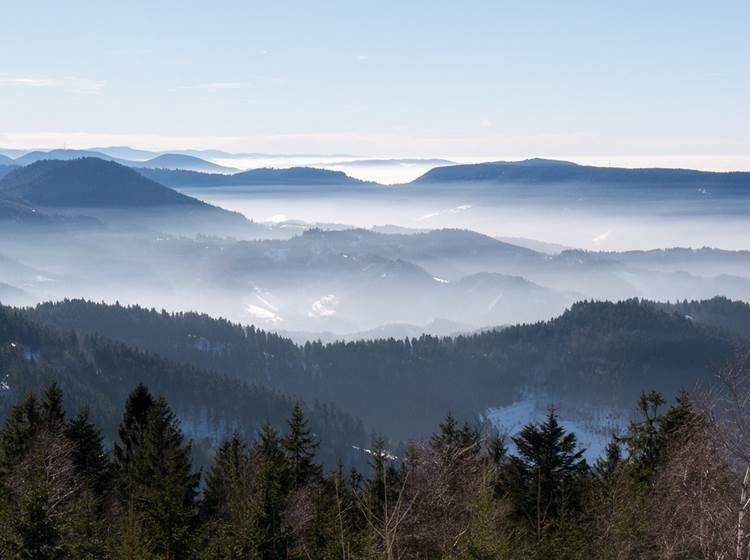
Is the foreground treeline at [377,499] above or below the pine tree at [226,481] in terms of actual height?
above

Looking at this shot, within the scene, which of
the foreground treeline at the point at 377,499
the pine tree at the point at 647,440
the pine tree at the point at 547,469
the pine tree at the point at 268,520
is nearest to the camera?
the foreground treeline at the point at 377,499

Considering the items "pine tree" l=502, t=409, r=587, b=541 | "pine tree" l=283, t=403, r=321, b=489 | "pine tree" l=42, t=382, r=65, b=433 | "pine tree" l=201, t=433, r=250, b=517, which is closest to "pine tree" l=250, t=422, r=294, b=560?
"pine tree" l=201, t=433, r=250, b=517

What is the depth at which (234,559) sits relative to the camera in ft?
89.6

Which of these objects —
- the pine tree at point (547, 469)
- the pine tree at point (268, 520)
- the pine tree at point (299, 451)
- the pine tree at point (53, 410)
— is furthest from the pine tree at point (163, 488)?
the pine tree at point (547, 469)

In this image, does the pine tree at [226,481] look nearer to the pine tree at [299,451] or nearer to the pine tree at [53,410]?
the pine tree at [299,451]

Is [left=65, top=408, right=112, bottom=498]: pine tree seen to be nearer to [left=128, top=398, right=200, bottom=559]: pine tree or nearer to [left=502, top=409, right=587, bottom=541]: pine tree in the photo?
[left=128, top=398, right=200, bottom=559]: pine tree

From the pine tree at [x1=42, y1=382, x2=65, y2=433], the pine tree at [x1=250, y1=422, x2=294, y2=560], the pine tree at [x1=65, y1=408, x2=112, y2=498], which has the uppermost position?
the pine tree at [x1=250, y1=422, x2=294, y2=560]

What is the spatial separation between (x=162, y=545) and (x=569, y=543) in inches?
601

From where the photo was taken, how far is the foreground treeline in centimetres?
2247

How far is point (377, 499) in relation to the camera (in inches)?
1159

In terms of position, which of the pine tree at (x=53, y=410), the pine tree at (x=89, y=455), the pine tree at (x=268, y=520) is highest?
the pine tree at (x=268, y=520)

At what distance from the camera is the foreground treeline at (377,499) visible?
73.7ft

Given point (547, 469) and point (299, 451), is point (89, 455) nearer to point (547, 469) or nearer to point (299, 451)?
point (299, 451)

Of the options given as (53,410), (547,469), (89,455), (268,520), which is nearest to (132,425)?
(89,455)
